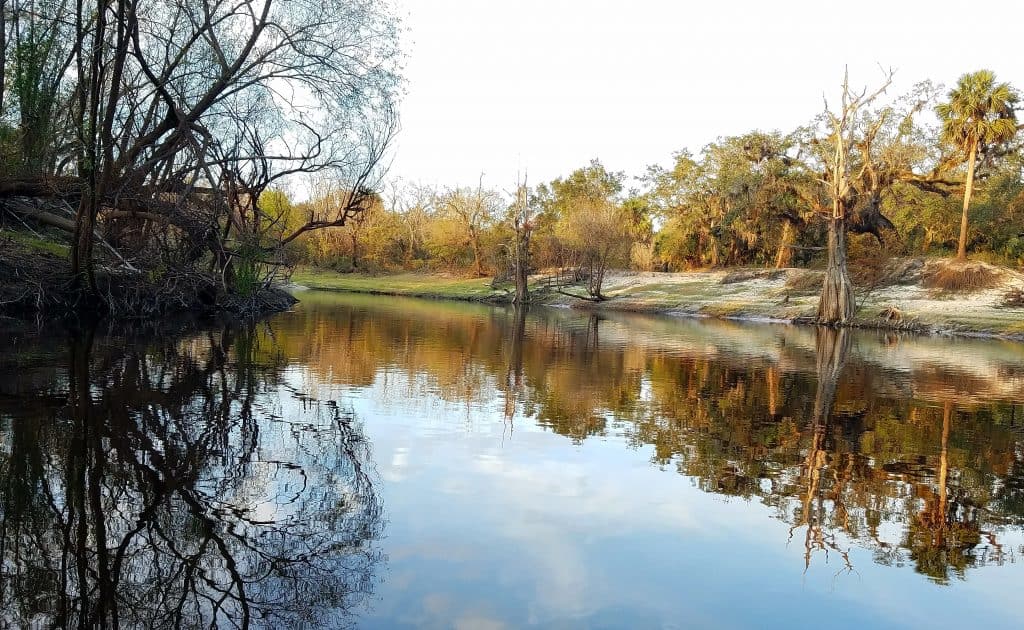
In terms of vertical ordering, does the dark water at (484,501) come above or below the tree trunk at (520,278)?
below

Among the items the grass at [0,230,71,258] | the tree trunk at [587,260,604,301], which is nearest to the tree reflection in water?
the grass at [0,230,71,258]

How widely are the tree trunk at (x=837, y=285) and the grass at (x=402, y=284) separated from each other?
78.6 feet

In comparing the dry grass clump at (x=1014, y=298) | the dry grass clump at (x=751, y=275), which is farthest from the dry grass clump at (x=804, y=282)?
the dry grass clump at (x=1014, y=298)

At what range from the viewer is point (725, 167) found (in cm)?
5856

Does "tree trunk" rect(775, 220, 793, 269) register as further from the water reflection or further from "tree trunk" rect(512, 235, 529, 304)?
the water reflection

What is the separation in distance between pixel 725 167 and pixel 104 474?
56750 mm

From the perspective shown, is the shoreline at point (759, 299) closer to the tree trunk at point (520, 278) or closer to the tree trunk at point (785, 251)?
the tree trunk at point (520, 278)

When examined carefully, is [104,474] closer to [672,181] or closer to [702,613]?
[702,613]

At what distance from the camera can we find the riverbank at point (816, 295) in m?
35.9

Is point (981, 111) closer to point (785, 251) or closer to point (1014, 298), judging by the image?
point (1014, 298)

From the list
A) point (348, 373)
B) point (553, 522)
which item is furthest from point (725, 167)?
point (553, 522)

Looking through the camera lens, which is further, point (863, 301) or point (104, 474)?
point (863, 301)

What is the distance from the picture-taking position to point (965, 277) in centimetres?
4000

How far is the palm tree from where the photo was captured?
42469mm
